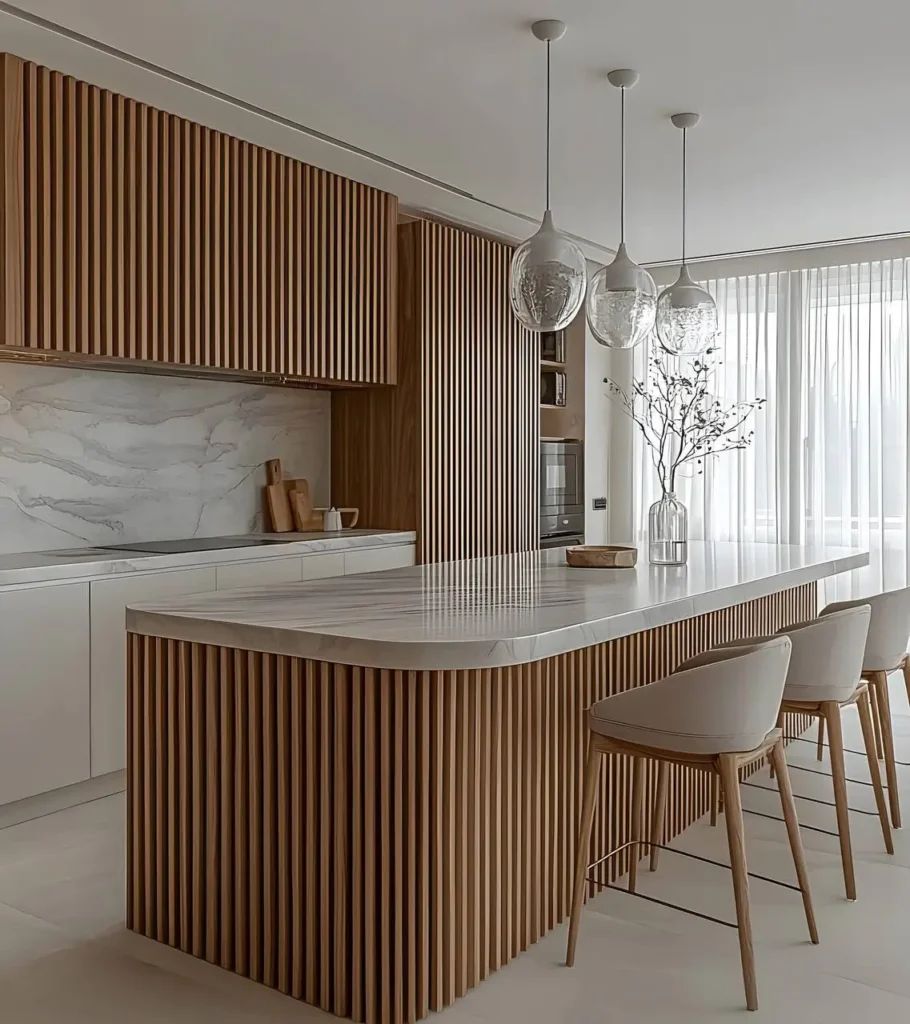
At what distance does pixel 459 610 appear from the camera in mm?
2447

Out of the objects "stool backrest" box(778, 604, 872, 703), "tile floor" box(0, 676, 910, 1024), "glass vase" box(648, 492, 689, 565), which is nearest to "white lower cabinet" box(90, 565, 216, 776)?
"tile floor" box(0, 676, 910, 1024)

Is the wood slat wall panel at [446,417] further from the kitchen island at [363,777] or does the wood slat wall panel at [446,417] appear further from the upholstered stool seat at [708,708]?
the upholstered stool seat at [708,708]

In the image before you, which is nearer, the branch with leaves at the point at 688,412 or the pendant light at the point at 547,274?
the pendant light at the point at 547,274

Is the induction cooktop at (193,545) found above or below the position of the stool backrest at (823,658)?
above

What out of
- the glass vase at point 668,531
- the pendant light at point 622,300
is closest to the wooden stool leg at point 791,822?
the glass vase at point 668,531

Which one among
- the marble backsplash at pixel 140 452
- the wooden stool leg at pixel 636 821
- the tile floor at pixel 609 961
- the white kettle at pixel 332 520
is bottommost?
the tile floor at pixel 609 961

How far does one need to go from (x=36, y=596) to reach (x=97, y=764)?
696 millimetres

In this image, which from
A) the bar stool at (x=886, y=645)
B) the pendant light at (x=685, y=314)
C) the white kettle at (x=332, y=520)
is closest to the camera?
the bar stool at (x=886, y=645)

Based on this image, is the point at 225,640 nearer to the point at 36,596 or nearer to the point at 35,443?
the point at 36,596

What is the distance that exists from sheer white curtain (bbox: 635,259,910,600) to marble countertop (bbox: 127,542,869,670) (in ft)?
10.0

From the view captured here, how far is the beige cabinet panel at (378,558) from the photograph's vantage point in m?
4.82

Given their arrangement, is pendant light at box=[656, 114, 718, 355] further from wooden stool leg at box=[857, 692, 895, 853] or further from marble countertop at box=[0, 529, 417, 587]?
marble countertop at box=[0, 529, 417, 587]

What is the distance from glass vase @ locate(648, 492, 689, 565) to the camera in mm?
3588

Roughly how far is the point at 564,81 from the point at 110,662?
2648mm
